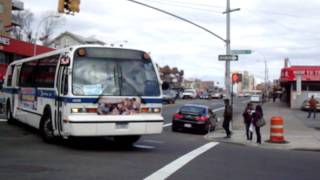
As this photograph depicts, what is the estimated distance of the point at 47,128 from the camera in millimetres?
16938

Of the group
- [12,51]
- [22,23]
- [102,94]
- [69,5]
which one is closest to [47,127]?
[102,94]

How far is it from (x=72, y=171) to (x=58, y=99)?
4.59m

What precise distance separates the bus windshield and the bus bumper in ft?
2.10

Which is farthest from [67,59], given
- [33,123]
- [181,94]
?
[181,94]

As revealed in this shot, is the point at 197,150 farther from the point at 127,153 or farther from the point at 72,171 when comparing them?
the point at 72,171

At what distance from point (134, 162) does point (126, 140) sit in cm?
409

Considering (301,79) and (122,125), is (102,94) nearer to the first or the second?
(122,125)

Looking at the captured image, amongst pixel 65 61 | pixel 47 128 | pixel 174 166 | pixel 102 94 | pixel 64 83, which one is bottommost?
pixel 174 166

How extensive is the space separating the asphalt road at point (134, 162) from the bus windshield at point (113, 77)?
1.62 meters

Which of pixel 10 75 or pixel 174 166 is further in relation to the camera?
pixel 10 75

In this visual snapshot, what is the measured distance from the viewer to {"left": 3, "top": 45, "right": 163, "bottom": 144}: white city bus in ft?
48.9

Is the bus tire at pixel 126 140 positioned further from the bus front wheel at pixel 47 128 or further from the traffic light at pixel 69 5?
the traffic light at pixel 69 5

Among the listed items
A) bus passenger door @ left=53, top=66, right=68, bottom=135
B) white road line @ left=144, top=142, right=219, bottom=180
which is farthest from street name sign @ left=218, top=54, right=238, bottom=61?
bus passenger door @ left=53, top=66, right=68, bottom=135

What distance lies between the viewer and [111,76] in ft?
50.6
